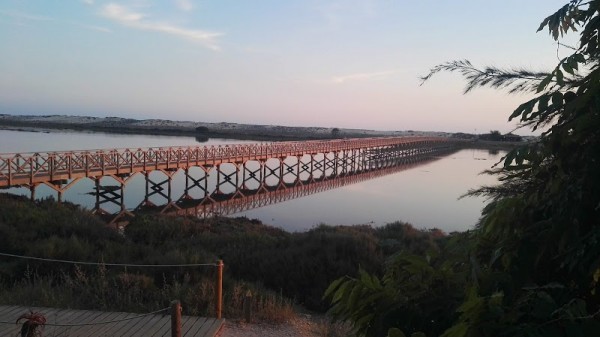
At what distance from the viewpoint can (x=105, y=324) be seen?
20.3 feet

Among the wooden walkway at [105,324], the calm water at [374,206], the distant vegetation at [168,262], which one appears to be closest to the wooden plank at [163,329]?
the wooden walkway at [105,324]

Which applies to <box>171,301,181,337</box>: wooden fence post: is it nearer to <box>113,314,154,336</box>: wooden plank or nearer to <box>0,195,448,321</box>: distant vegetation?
<box>113,314,154,336</box>: wooden plank

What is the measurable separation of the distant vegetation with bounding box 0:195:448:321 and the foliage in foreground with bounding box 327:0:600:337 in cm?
284

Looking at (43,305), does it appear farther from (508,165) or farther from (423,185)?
(423,185)

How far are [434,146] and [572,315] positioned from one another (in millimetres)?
88345

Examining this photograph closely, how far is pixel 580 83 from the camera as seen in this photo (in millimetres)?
1923

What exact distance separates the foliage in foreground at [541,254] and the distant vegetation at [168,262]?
2837 mm

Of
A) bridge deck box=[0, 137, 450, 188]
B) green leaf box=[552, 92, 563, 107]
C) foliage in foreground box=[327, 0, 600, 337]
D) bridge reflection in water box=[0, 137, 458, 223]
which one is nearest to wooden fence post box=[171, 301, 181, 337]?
foliage in foreground box=[327, 0, 600, 337]

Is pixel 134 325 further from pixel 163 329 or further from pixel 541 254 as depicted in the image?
pixel 541 254

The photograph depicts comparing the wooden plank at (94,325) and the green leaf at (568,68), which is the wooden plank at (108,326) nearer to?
the wooden plank at (94,325)

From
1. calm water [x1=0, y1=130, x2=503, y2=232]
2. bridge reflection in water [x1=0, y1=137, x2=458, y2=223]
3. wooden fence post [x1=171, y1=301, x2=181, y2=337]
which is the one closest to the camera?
wooden fence post [x1=171, y1=301, x2=181, y2=337]

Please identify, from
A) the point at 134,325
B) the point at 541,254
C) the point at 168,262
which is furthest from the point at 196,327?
the point at 541,254

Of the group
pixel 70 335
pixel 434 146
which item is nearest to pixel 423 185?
pixel 70 335

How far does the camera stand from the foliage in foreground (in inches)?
62.5
